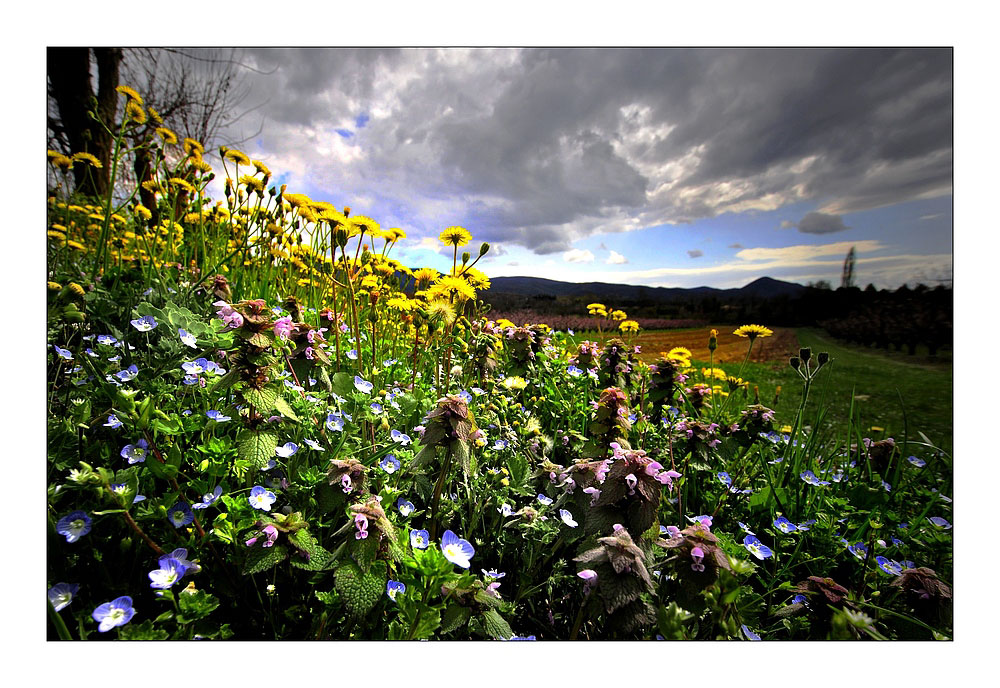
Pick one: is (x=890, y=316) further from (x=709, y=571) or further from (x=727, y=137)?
(x=709, y=571)

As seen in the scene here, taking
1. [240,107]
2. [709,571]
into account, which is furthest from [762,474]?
[240,107]

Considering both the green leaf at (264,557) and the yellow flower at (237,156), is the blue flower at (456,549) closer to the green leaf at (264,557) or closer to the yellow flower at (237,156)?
the green leaf at (264,557)

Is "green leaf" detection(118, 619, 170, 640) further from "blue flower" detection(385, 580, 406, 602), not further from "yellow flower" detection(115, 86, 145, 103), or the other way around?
"yellow flower" detection(115, 86, 145, 103)

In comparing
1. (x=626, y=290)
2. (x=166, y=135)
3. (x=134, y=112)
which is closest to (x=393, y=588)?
(x=626, y=290)

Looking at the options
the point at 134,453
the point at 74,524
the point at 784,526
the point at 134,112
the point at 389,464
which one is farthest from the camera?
the point at 134,112

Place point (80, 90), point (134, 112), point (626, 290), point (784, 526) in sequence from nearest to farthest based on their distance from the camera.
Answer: point (784, 526) → point (80, 90) → point (134, 112) → point (626, 290)

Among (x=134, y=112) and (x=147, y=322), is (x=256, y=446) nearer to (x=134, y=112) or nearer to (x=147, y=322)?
(x=147, y=322)
